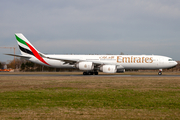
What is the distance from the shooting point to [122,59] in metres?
35.9

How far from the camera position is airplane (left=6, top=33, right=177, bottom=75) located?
34.7 meters

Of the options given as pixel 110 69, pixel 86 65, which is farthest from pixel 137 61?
pixel 86 65

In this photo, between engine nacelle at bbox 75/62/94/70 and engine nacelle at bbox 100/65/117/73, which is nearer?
engine nacelle at bbox 100/65/117/73

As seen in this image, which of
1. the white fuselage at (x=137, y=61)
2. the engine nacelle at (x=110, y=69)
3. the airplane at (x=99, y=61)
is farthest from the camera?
the white fuselage at (x=137, y=61)

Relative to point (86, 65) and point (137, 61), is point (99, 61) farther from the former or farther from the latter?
point (137, 61)

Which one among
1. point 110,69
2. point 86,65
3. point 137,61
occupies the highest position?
point 137,61

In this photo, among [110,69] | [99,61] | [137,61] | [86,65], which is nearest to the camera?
[110,69]

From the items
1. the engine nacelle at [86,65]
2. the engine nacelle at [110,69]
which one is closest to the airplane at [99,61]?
the engine nacelle at [86,65]

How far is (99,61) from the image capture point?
3669cm

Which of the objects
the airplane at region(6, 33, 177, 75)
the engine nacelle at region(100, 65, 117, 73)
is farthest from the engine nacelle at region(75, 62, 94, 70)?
the engine nacelle at region(100, 65, 117, 73)

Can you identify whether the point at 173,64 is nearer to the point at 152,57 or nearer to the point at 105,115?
the point at 152,57

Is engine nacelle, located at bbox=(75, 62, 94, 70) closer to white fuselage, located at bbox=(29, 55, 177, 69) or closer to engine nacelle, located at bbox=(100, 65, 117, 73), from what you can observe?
engine nacelle, located at bbox=(100, 65, 117, 73)

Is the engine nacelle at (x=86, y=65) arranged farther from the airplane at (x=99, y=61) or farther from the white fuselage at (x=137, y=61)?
the white fuselage at (x=137, y=61)

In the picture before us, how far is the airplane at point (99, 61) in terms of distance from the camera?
114ft
